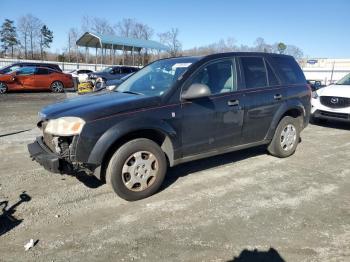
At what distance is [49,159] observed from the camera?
155 inches

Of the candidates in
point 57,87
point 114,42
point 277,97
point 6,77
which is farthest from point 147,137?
point 114,42

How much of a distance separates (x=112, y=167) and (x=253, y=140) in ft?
8.46

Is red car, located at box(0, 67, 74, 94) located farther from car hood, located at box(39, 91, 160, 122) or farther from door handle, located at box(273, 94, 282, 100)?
door handle, located at box(273, 94, 282, 100)

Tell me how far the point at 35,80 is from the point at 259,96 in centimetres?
1702

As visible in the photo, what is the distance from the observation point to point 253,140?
567 cm

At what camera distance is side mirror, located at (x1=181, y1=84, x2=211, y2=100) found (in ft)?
14.7

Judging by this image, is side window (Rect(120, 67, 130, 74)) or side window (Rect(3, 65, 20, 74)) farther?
side window (Rect(120, 67, 130, 74))

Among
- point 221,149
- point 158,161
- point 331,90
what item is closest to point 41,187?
point 158,161

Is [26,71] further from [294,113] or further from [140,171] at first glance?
[140,171]

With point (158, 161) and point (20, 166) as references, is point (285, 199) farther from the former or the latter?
point (20, 166)

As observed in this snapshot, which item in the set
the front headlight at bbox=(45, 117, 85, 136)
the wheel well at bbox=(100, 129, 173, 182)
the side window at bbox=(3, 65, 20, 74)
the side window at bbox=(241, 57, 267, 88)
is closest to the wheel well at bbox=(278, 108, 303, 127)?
the side window at bbox=(241, 57, 267, 88)

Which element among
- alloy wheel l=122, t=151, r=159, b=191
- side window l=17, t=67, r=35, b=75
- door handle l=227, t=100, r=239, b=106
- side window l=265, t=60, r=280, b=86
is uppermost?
side window l=265, t=60, r=280, b=86

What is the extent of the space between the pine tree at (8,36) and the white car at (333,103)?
71041 mm

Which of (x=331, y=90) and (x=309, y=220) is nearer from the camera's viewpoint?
(x=309, y=220)
